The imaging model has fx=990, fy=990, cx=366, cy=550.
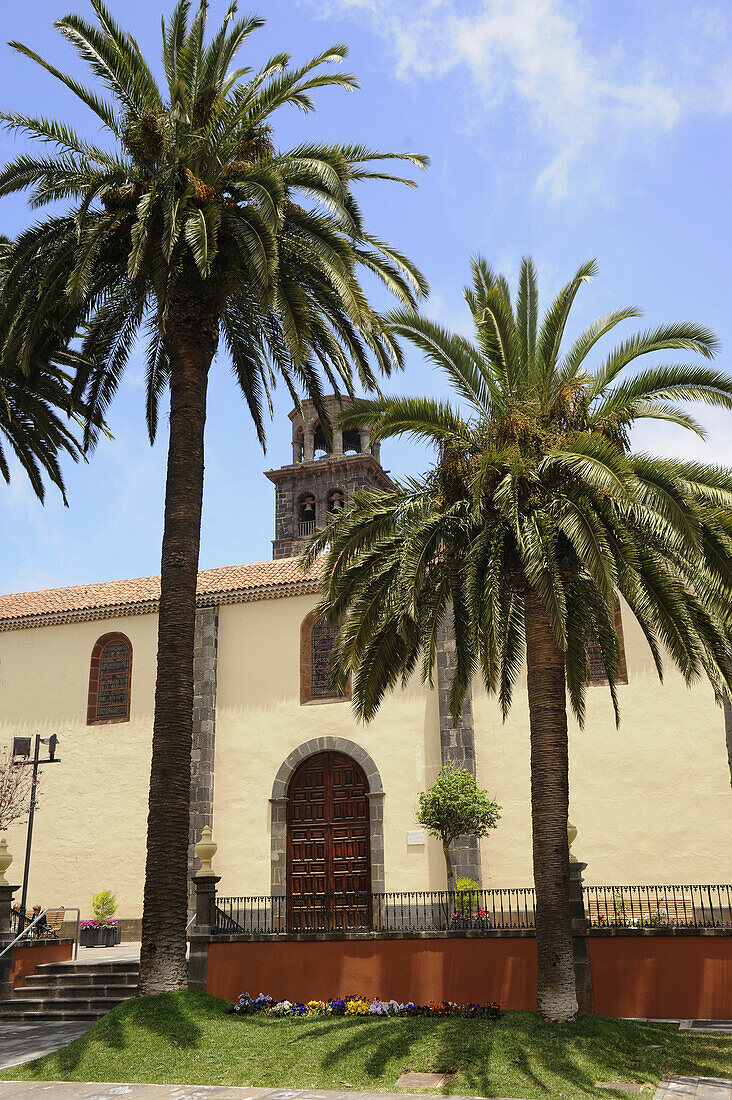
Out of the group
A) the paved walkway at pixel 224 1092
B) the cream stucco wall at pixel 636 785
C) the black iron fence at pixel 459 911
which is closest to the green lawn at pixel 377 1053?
the paved walkway at pixel 224 1092

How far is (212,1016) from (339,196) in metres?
11.9

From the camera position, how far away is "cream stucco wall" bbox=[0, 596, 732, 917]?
2070 cm

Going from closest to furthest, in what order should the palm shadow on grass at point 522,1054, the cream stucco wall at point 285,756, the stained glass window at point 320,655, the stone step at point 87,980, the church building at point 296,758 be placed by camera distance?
the palm shadow on grass at point 522,1054, the stone step at point 87,980, the cream stucco wall at point 285,756, the church building at point 296,758, the stained glass window at point 320,655

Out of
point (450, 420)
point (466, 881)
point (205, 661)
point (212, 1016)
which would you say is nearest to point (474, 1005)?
point (212, 1016)

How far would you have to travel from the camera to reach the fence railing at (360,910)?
58.1 ft

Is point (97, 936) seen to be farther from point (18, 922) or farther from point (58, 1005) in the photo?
point (58, 1005)

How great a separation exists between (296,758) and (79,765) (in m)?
6.03

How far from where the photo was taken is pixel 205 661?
83.3 feet

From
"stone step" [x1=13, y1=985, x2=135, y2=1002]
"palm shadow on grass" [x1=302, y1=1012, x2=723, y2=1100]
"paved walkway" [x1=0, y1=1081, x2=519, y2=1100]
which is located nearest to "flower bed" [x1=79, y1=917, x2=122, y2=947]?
"stone step" [x1=13, y1=985, x2=135, y2=1002]

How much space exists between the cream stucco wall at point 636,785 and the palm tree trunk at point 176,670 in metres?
9.57

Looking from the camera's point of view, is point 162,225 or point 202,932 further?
point 202,932

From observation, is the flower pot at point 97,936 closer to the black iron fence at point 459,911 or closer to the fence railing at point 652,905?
the black iron fence at point 459,911

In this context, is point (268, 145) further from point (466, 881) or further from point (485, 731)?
point (466, 881)

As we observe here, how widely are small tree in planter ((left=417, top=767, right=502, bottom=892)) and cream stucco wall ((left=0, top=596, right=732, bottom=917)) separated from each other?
142cm
